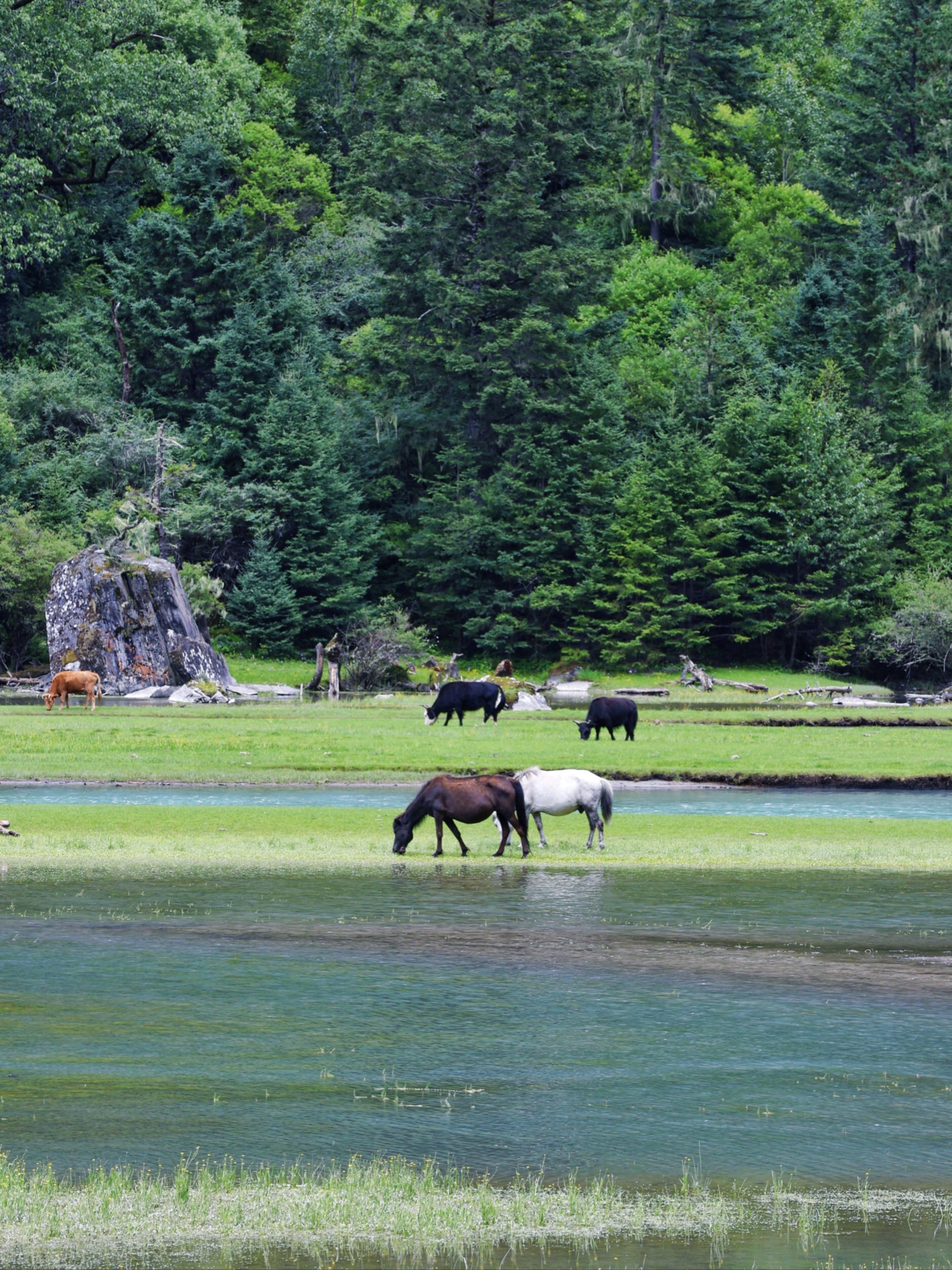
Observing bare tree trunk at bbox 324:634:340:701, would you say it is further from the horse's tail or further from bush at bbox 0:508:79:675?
the horse's tail

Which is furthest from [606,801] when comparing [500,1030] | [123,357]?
[123,357]

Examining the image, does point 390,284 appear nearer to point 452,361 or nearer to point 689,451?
point 452,361

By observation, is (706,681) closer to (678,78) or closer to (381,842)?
(381,842)

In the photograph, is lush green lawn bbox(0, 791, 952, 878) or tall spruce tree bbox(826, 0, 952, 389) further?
tall spruce tree bbox(826, 0, 952, 389)

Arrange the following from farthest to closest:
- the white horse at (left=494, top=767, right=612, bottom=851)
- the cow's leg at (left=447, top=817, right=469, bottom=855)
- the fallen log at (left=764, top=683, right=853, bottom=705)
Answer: the fallen log at (left=764, top=683, right=853, bottom=705) → the white horse at (left=494, top=767, right=612, bottom=851) → the cow's leg at (left=447, top=817, right=469, bottom=855)

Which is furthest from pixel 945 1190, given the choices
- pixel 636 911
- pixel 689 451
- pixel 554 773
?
pixel 689 451

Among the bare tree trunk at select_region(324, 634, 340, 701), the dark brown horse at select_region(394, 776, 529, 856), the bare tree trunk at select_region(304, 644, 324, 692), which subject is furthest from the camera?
the bare tree trunk at select_region(304, 644, 324, 692)

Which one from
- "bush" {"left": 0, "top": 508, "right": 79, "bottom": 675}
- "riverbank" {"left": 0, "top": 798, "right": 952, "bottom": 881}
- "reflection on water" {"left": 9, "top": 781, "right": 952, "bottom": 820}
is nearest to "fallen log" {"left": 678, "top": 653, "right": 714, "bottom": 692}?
"bush" {"left": 0, "top": 508, "right": 79, "bottom": 675}

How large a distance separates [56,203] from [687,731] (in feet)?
184

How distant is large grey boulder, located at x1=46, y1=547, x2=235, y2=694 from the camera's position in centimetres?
6166

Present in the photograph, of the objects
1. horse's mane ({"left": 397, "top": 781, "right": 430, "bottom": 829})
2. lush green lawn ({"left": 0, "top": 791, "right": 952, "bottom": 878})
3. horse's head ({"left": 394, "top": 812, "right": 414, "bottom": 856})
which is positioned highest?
horse's mane ({"left": 397, "top": 781, "right": 430, "bottom": 829})

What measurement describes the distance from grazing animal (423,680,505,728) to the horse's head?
2304cm

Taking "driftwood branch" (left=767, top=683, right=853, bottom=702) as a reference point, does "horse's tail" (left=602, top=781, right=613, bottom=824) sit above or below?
below

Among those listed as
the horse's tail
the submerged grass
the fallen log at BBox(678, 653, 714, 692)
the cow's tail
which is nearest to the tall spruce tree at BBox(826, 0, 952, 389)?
the fallen log at BBox(678, 653, 714, 692)
